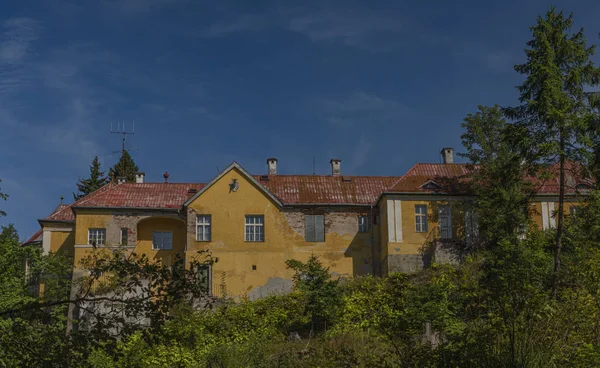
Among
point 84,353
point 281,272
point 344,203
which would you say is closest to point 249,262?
point 281,272

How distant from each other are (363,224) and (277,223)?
4.62 m

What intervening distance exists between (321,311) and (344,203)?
38.7 feet

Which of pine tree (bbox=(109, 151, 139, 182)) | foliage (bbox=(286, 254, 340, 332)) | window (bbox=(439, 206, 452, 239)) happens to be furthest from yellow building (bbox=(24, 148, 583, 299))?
pine tree (bbox=(109, 151, 139, 182))

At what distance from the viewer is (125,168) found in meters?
59.8

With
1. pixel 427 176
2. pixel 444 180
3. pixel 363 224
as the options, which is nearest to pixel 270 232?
pixel 363 224

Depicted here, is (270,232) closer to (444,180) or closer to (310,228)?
(310,228)

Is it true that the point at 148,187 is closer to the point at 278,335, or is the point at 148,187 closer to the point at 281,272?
the point at 281,272

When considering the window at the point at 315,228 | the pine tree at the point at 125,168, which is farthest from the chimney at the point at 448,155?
the pine tree at the point at 125,168

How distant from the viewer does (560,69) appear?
33.9m

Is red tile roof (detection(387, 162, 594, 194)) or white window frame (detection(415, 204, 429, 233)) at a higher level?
red tile roof (detection(387, 162, 594, 194))

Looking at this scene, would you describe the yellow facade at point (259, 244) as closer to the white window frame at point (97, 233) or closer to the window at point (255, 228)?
the window at point (255, 228)

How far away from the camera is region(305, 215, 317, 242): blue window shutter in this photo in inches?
1635

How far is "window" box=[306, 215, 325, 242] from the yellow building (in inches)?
2.1

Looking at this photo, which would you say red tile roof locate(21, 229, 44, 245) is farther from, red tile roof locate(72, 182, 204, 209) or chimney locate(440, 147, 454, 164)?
chimney locate(440, 147, 454, 164)
